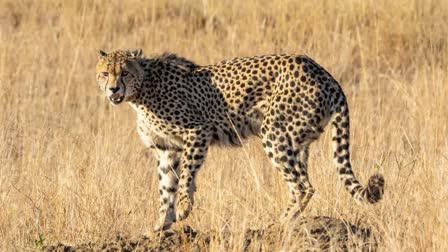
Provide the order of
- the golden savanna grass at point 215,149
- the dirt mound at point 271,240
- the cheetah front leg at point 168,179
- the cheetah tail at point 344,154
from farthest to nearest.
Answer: the cheetah front leg at point 168,179, the golden savanna grass at point 215,149, the cheetah tail at point 344,154, the dirt mound at point 271,240

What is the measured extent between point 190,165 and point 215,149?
1.54 metres

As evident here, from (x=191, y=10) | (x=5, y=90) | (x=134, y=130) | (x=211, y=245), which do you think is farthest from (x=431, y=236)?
(x=191, y=10)

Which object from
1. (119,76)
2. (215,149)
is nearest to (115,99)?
(119,76)

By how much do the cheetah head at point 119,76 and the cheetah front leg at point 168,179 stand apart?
36 centimetres

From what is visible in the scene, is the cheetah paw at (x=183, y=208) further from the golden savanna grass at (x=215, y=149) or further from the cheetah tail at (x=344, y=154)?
the cheetah tail at (x=344, y=154)

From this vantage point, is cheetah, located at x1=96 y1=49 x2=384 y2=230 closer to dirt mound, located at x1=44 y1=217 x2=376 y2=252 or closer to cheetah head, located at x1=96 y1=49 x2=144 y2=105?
cheetah head, located at x1=96 y1=49 x2=144 y2=105

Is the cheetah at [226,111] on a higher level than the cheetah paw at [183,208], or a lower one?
higher

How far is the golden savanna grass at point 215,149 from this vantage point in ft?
18.7

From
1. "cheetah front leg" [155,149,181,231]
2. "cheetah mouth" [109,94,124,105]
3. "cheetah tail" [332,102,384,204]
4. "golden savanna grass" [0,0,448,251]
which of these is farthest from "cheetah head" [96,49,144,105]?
"cheetah tail" [332,102,384,204]

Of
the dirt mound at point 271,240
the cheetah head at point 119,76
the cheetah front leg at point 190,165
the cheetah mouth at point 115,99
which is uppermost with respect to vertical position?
the cheetah head at point 119,76

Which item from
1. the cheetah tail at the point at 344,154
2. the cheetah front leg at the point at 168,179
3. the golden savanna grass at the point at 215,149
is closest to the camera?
the cheetah tail at the point at 344,154

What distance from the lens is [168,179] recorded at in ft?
19.9

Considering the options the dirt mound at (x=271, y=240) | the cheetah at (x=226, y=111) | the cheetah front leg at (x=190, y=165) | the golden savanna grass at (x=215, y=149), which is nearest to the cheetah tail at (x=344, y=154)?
the cheetah at (x=226, y=111)

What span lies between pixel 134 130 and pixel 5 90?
0.95 meters
